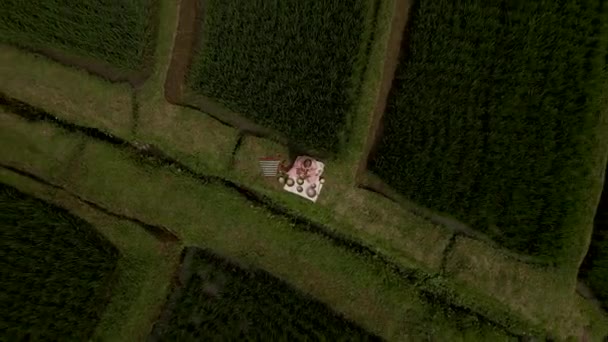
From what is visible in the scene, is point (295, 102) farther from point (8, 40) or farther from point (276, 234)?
point (8, 40)

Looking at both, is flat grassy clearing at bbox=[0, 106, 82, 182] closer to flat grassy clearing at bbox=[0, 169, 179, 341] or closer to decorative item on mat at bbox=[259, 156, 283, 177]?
flat grassy clearing at bbox=[0, 169, 179, 341]


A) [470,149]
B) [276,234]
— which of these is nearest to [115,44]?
[276,234]

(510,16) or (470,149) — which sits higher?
(510,16)

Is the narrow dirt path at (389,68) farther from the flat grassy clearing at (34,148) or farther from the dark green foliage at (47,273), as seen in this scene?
the flat grassy clearing at (34,148)

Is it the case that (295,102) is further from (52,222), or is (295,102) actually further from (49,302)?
(49,302)

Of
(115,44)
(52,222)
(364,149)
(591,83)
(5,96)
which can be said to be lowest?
(52,222)

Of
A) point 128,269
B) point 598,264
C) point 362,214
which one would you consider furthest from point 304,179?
point 598,264

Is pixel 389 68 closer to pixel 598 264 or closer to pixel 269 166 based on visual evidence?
pixel 269 166

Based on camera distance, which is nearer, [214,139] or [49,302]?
[49,302]
